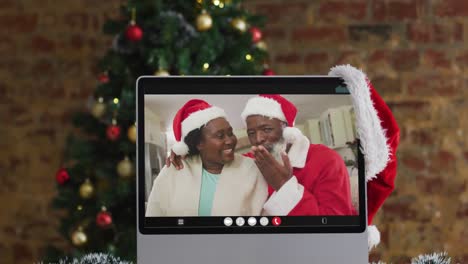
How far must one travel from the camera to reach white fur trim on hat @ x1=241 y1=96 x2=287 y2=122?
1.31 metres

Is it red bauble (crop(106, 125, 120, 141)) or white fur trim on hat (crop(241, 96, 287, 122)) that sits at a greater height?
red bauble (crop(106, 125, 120, 141))

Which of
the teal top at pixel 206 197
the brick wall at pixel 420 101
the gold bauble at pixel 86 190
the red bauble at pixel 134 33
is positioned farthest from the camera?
the brick wall at pixel 420 101

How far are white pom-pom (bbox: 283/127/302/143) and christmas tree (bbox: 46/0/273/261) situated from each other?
127 cm

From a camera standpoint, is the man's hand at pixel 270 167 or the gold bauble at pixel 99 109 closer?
the man's hand at pixel 270 167

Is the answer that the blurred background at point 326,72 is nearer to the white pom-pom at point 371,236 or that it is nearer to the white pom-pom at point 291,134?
the white pom-pom at point 371,236

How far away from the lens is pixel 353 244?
4.23 ft

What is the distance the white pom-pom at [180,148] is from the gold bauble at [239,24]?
4.81 feet

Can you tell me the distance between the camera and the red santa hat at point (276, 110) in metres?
1.31

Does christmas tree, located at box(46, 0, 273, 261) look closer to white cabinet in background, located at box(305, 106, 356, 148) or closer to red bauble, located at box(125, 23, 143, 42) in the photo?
red bauble, located at box(125, 23, 143, 42)

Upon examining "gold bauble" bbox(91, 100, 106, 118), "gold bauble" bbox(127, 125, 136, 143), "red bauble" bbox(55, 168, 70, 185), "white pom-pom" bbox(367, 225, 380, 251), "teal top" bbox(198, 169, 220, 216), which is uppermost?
"gold bauble" bbox(91, 100, 106, 118)

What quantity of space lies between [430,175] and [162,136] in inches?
82.3

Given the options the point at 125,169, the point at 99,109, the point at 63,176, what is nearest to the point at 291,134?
the point at 125,169

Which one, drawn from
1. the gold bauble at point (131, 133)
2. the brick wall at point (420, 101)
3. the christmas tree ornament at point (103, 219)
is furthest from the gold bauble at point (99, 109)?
the brick wall at point (420, 101)

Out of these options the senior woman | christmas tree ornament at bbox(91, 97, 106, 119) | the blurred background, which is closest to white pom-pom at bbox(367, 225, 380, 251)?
the senior woman
